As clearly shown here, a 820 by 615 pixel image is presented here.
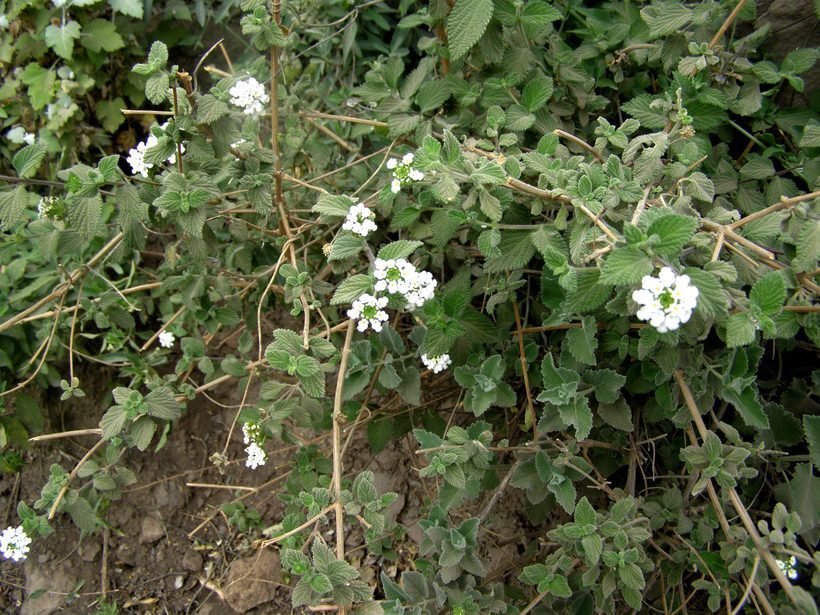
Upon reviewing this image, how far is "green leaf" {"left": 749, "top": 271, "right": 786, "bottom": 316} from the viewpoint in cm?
137

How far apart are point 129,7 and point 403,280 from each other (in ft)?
6.78

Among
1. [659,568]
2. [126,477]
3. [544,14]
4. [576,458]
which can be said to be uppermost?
[544,14]

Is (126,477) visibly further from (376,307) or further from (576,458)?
(576,458)

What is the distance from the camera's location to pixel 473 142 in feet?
6.25

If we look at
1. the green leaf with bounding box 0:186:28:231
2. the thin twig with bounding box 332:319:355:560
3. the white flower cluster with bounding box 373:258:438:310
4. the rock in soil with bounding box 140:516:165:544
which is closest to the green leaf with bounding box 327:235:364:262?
the white flower cluster with bounding box 373:258:438:310

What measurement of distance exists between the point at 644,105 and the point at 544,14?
0.41 m

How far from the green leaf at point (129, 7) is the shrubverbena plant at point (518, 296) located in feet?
2.76

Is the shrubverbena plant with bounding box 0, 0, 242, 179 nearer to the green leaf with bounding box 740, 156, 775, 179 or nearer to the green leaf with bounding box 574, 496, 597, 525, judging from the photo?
the green leaf with bounding box 740, 156, 775, 179

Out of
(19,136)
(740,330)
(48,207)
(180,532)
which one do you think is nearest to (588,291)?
(740,330)

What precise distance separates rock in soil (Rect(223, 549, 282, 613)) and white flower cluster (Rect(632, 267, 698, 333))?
5.47 feet

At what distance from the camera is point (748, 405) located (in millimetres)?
1630

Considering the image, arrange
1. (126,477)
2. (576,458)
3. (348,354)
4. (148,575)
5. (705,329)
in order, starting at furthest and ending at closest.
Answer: (148,575) < (126,477) < (348,354) < (576,458) < (705,329)

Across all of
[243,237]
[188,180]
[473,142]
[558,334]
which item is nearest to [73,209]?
[188,180]

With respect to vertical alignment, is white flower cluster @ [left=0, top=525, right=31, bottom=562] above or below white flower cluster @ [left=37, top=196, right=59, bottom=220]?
below
